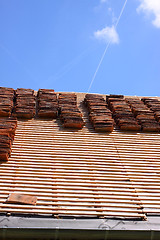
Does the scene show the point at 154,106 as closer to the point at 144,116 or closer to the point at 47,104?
the point at 144,116

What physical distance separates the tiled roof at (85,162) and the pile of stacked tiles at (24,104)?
2cm

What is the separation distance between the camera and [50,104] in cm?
618

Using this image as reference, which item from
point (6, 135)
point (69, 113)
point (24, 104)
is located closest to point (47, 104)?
point (24, 104)

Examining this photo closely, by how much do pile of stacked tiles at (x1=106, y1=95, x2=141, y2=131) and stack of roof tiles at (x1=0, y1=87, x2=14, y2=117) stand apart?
2.52 meters

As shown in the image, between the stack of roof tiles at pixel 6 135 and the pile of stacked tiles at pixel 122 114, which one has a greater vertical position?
the pile of stacked tiles at pixel 122 114

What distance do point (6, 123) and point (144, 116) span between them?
10.7ft

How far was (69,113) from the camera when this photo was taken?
228 inches

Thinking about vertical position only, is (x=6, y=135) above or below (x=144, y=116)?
below

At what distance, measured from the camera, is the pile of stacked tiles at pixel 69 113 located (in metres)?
5.40

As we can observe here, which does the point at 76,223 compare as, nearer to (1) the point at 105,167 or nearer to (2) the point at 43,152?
(1) the point at 105,167

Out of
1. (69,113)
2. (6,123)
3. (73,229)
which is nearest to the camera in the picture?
(73,229)

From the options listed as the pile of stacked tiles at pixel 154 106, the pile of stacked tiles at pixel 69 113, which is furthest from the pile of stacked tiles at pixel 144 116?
the pile of stacked tiles at pixel 69 113

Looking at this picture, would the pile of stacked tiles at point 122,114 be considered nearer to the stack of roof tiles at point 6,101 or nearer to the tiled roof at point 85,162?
the tiled roof at point 85,162

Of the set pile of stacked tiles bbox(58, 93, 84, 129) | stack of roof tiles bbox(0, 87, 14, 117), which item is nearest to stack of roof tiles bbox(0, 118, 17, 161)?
stack of roof tiles bbox(0, 87, 14, 117)
